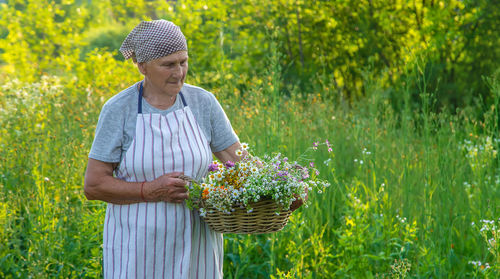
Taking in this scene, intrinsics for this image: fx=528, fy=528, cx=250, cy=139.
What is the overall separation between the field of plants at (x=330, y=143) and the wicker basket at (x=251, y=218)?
0.56 metres

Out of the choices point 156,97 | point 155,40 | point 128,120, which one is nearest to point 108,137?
point 128,120

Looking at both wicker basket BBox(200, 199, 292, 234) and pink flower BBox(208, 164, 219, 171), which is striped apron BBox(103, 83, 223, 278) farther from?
wicker basket BBox(200, 199, 292, 234)

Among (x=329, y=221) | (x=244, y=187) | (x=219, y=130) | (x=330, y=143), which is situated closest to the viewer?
(x=244, y=187)

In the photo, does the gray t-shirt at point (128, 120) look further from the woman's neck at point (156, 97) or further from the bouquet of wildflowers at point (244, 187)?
the bouquet of wildflowers at point (244, 187)

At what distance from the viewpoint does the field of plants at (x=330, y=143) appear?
3.17 m

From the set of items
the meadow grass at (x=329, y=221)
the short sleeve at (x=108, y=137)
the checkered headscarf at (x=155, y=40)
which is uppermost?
the checkered headscarf at (x=155, y=40)

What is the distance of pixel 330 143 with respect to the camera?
4.12 m

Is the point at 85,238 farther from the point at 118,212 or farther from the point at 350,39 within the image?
the point at 350,39

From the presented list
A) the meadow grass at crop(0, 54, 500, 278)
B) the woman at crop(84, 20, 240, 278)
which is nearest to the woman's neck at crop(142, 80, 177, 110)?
the woman at crop(84, 20, 240, 278)

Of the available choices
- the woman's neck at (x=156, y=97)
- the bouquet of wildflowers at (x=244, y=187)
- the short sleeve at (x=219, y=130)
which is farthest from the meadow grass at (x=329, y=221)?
the woman's neck at (x=156, y=97)

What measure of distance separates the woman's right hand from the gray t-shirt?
0.60 feet

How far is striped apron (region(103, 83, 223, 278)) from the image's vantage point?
1996 millimetres

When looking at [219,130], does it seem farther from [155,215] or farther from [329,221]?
[329,221]

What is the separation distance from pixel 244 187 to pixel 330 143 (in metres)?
2.33
